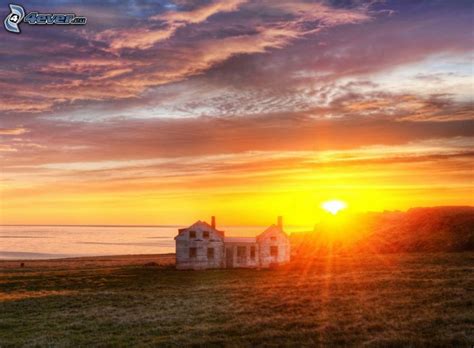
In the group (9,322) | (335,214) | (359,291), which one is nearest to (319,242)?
(335,214)

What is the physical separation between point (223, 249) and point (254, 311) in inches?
1308

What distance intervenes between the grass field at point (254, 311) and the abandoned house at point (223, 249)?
12.5 meters

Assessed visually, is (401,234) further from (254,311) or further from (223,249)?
(254,311)

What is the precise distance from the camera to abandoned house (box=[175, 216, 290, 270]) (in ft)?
190

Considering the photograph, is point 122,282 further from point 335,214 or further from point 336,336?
point 335,214

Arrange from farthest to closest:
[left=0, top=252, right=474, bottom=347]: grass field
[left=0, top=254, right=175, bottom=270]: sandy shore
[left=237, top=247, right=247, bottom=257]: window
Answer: [left=0, top=254, right=175, bottom=270]: sandy shore, [left=237, top=247, right=247, bottom=257]: window, [left=0, top=252, right=474, bottom=347]: grass field

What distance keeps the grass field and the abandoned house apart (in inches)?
493

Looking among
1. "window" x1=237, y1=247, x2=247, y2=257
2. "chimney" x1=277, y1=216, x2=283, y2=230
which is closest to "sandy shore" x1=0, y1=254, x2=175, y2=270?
"window" x1=237, y1=247, x2=247, y2=257

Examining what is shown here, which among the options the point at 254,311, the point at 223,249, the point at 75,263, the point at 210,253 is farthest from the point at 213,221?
the point at 254,311

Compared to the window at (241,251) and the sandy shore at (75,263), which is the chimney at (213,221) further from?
the sandy shore at (75,263)

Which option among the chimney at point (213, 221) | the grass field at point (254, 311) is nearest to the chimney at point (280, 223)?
the chimney at point (213, 221)

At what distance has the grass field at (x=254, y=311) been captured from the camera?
2016 cm

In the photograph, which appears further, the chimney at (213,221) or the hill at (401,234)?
the hill at (401,234)

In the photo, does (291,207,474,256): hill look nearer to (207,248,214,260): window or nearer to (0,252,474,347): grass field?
(0,252,474,347): grass field
